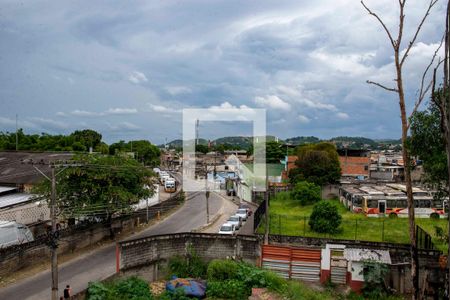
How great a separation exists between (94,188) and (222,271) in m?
8.96

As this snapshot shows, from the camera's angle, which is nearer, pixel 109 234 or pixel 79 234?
pixel 79 234

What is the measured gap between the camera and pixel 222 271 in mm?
15602

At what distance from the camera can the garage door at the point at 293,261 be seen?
1572 cm

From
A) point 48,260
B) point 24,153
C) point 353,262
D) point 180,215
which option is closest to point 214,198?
point 180,215

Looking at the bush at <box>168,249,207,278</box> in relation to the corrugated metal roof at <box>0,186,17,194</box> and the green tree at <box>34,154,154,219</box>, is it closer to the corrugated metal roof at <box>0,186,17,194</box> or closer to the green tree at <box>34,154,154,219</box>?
the green tree at <box>34,154,154,219</box>

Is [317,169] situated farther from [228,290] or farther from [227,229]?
[228,290]

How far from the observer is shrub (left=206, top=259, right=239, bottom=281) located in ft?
50.9

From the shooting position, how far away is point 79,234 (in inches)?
816

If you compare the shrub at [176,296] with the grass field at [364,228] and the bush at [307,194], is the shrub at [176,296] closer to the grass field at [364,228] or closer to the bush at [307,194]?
the grass field at [364,228]

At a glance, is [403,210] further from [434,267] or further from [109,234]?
[109,234]

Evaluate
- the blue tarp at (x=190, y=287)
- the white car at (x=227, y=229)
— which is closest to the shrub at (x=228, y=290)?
the blue tarp at (x=190, y=287)

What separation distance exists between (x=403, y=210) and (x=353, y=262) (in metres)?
A: 14.6

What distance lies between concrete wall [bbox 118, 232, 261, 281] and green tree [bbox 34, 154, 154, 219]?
489 cm

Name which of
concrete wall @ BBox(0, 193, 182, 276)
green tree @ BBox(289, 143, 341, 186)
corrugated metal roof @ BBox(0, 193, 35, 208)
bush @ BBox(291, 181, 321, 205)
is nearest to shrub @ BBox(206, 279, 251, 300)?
concrete wall @ BBox(0, 193, 182, 276)
